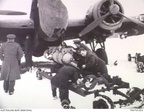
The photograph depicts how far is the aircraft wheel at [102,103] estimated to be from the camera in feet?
7.62

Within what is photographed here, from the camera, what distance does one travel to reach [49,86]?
7.69 ft

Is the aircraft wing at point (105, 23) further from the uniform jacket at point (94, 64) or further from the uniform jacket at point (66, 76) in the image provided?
the uniform jacket at point (66, 76)

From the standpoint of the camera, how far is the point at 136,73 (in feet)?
7.88

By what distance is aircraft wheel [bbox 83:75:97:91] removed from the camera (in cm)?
233

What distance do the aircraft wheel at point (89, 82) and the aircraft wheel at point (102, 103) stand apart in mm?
116

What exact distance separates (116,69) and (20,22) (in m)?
1.04

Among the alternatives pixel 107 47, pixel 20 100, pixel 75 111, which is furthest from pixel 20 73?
pixel 107 47

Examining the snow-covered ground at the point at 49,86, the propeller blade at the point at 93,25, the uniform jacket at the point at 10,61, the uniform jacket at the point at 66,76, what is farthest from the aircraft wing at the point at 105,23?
the uniform jacket at the point at 10,61

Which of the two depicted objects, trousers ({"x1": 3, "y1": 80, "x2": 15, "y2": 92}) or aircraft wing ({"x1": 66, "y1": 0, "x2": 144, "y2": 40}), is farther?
aircraft wing ({"x1": 66, "y1": 0, "x2": 144, "y2": 40})

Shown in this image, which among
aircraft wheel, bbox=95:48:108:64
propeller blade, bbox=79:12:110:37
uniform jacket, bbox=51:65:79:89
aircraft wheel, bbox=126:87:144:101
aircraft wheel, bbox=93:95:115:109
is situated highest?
propeller blade, bbox=79:12:110:37

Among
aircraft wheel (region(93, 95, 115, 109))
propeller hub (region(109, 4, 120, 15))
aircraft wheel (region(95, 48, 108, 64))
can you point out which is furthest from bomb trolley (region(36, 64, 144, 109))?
propeller hub (region(109, 4, 120, 15))

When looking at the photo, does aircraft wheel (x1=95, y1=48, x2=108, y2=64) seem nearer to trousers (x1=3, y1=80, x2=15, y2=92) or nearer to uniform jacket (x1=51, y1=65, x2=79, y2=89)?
uniform jacket (x1=51, y1=65, x2=79, y2=89)

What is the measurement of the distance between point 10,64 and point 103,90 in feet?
3.00

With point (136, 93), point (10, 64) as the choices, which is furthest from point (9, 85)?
point (136, 93)
